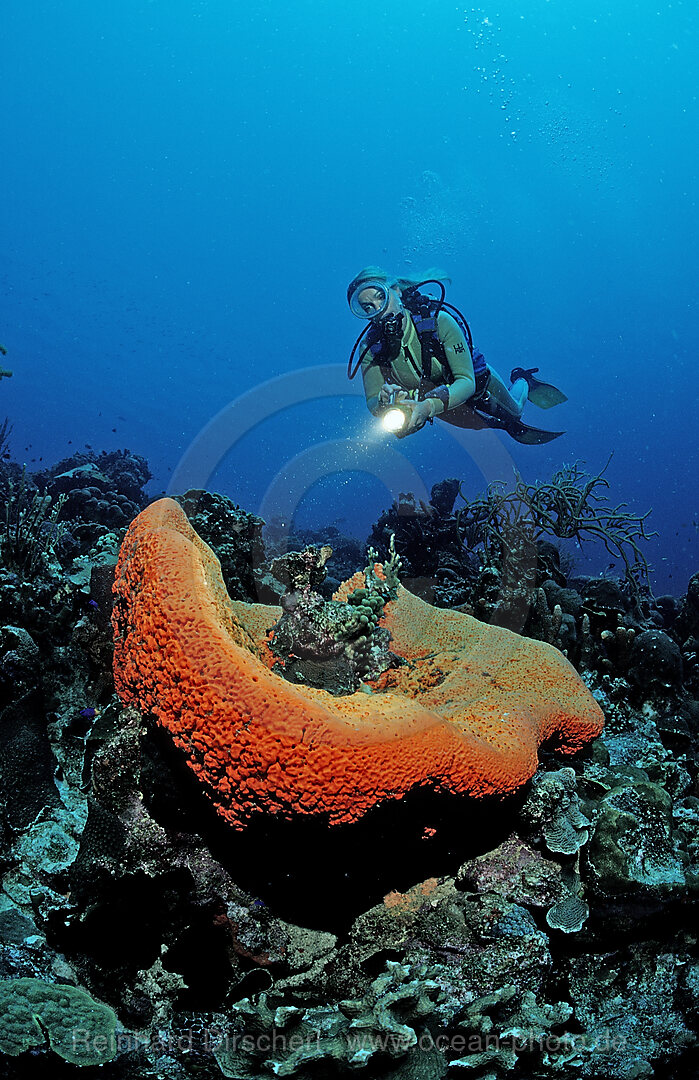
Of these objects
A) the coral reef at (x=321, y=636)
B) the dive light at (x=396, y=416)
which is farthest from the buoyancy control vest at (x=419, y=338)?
the coral reef at (x=321, y=636)

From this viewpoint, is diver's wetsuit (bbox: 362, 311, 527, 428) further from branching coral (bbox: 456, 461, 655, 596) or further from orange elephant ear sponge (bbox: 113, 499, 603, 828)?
orange elephant ear sponge (bbox: 113, 499, 603, 828)

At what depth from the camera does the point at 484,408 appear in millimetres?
8258

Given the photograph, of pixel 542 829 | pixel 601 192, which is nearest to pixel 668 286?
pixel 601 192

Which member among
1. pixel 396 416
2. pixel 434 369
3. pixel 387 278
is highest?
pixel 387 278

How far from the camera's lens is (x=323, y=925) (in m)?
2.35

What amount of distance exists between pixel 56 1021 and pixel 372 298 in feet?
22.8

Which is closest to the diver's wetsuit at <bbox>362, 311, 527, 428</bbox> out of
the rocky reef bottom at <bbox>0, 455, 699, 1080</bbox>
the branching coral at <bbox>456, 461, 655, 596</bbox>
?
the branching coral at <bbox>456, 461, 655, 596</bbox>

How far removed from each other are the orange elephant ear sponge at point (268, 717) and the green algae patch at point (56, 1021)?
0.97 metres

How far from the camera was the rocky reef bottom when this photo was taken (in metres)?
1.98

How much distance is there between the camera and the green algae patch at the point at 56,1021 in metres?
1.86

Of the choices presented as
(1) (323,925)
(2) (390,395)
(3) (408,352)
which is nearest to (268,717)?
(1) (323,925)

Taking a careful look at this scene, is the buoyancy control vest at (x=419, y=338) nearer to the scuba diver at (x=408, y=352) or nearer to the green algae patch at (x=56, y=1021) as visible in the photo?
the scuba diver at (x=408, y=352)

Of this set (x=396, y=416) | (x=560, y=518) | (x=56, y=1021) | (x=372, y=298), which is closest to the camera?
(x=56, y=1021)

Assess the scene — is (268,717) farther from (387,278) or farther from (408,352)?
(387,278)
